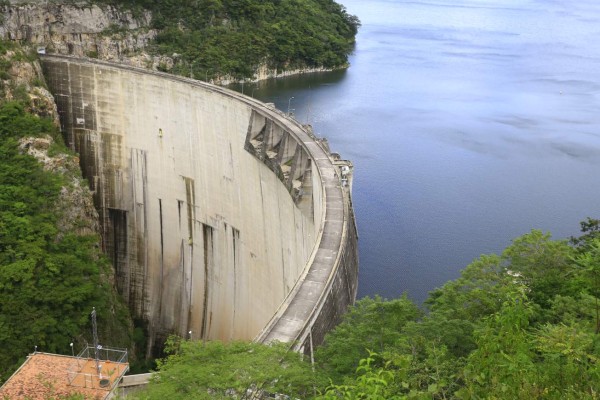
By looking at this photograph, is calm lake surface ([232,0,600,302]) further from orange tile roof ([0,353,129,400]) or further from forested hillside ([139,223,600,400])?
orange tile roof ([0,353,129,400])

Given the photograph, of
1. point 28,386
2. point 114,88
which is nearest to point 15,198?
point 114,88

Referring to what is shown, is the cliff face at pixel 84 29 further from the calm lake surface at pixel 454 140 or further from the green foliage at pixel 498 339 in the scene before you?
the green foliage at pixel 498 339

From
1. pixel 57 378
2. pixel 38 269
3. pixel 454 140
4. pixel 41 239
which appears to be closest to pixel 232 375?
pixel 57 378

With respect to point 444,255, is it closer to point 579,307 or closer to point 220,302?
point 220,302

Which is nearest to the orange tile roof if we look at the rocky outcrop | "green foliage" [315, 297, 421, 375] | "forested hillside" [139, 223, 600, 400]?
"forested hillside" [139, 223, 600, 400]

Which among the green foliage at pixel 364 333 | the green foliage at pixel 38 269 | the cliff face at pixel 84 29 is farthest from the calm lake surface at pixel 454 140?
the green foliage at pixel 364 333

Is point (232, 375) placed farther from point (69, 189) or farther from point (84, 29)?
point (84, 29)

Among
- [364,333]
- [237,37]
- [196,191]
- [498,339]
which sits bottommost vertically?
[196,191]
